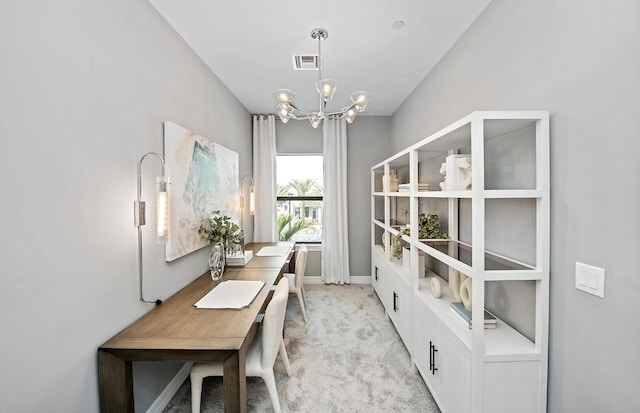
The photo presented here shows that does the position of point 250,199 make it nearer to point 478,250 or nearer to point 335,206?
point 335,206

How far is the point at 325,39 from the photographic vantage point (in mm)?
2193

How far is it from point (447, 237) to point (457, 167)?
0.78 m

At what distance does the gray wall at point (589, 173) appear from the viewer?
99 cm

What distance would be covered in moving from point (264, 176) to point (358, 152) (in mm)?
1525

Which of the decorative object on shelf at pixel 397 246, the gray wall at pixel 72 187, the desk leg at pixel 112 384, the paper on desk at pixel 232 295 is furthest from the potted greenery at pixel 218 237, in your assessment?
the decorative object on shelf at pixel 397 246

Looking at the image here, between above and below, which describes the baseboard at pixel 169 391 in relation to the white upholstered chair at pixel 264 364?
below

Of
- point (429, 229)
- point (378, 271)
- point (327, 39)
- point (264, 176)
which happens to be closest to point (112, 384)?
point (429, 229)

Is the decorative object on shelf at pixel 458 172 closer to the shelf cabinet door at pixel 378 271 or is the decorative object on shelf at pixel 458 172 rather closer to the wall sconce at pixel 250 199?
the shelf cabinet door at pixel 378 271

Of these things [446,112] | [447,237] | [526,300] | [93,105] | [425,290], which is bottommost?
[425,290]

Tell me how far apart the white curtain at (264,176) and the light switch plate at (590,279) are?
3594 mm

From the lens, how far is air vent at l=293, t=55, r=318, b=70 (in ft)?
8.02

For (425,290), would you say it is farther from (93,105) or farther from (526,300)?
(93,105)

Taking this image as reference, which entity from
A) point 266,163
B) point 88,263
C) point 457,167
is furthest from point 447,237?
point 266,163

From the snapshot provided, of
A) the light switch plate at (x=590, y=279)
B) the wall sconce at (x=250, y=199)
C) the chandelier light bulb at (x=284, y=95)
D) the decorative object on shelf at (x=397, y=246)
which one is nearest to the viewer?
the light switch plate at (x=590, y=279)
